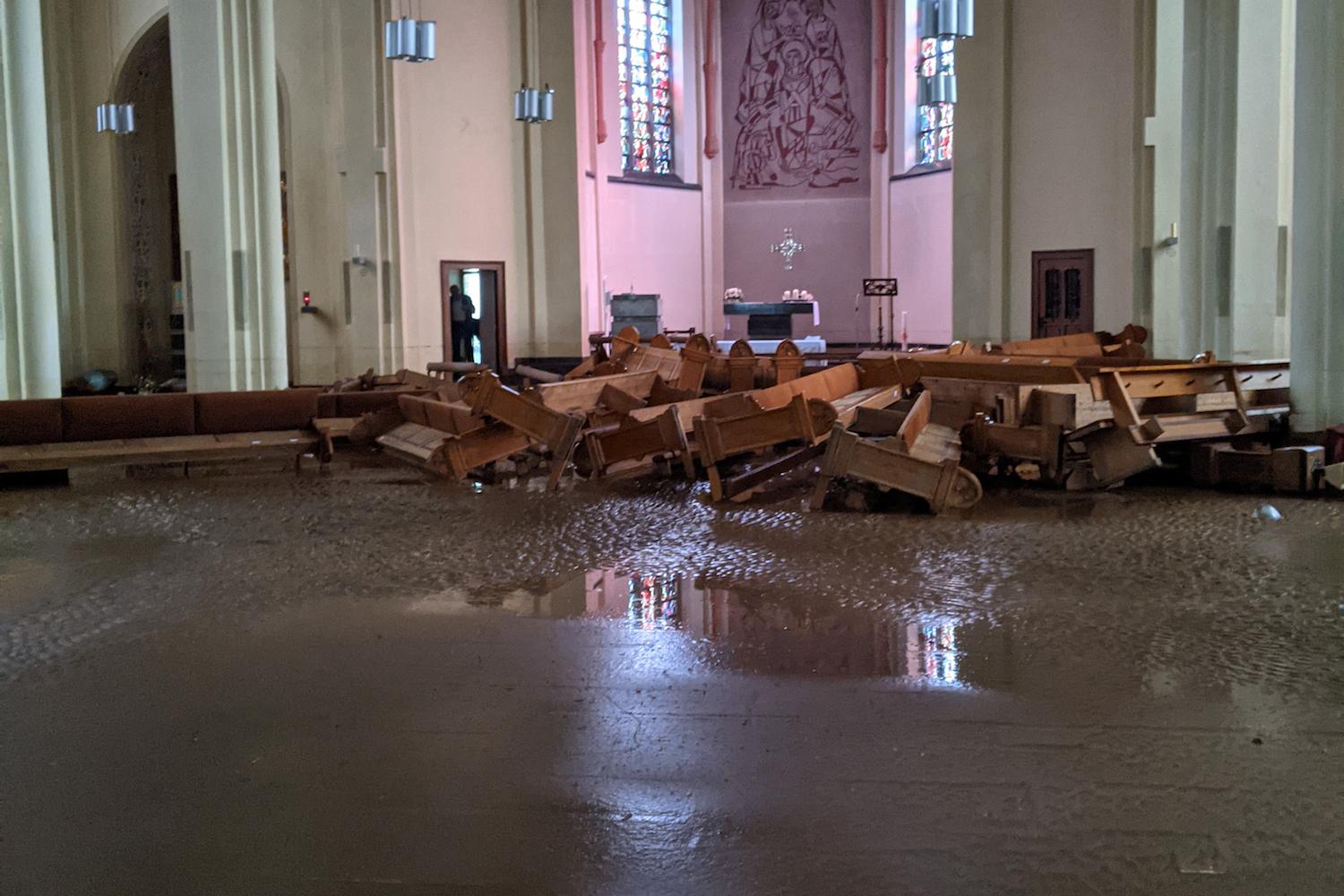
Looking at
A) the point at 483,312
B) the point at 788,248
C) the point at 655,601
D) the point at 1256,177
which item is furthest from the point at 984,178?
the point at 655,601

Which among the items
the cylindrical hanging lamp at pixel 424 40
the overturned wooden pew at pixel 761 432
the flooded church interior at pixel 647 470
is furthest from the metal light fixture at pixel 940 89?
the overturned wooden pew at pixel 761 432

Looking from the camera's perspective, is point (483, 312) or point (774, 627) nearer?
point (774, 627)

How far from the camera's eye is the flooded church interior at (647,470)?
10.3 ft

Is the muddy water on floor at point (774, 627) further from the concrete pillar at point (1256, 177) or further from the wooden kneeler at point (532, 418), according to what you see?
the concrete pillar at point (1256, 177)

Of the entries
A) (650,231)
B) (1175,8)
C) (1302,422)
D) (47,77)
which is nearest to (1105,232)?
(1175,8)

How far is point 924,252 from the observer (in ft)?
76.3

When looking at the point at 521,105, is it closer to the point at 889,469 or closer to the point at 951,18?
the point at 951,18

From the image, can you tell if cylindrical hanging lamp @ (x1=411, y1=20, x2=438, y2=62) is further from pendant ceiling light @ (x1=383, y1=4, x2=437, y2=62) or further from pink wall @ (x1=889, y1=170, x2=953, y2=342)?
pink wall @ (x1=889, y1=170, x2=953, y2=342)

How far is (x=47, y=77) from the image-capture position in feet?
64.8

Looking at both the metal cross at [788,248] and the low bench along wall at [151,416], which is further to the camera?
the metal cross at [788,248]

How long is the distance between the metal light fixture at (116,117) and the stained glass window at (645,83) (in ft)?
29.1

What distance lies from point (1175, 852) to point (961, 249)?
15387 millimetres

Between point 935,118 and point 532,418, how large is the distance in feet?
53.5

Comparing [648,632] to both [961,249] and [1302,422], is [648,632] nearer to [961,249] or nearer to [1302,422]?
[1302,422]
